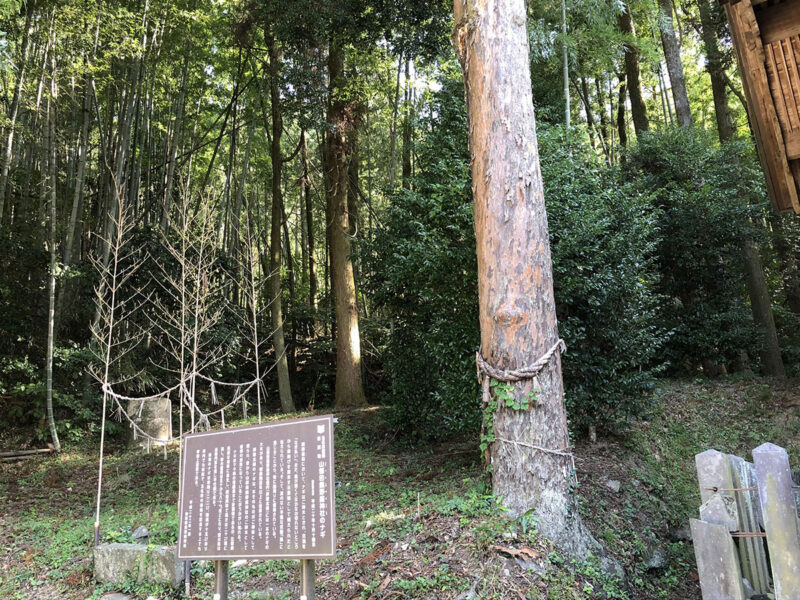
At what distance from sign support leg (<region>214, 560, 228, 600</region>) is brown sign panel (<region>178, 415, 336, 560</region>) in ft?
0.48

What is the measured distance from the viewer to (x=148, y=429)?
8.50 metres

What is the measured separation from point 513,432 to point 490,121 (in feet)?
7.61

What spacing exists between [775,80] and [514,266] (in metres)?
1.98

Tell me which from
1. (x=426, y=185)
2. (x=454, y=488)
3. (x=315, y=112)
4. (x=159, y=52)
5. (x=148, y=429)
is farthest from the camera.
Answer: (x=159, y=52)

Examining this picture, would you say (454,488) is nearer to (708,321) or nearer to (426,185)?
(426,185)

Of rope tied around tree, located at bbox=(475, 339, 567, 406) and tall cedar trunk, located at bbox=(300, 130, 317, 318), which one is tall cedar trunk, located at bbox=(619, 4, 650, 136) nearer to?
tall cedar trunk, located at bbox=(300, 130, 317, 318)

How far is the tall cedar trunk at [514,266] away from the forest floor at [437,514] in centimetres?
28

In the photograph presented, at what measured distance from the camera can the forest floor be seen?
10.2ft

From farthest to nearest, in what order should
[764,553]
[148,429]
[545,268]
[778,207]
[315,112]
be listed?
1. [148,429]
2. [315,112]
3. [545,268]
4. [778,207]
5. [764,553]

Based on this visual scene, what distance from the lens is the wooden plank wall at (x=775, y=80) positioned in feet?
10.4

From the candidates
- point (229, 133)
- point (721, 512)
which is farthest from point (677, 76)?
point (229, 133)

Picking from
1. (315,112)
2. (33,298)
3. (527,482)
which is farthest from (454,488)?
(33,298)

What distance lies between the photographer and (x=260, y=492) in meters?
2.52

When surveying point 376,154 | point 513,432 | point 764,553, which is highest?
point 376,154
